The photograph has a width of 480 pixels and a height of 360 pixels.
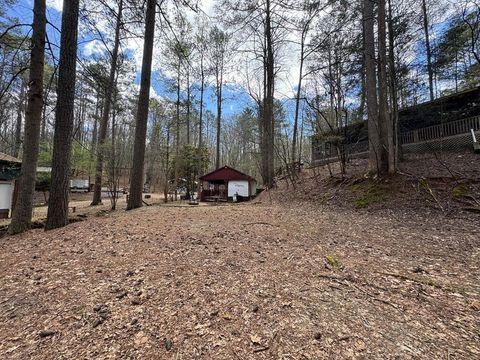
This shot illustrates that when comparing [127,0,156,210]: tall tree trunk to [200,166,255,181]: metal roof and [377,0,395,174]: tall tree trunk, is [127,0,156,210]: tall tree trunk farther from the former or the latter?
[200,166,255,181]: metal roof

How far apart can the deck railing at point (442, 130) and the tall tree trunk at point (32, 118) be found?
1605 cm

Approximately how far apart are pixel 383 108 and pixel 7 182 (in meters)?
16.0

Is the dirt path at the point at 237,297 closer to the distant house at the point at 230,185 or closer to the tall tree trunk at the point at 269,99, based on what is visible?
the tall tree trunk at the point at 269,99

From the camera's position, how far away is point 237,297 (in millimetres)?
2391

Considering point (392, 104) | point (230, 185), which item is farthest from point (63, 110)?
point (230, 185)

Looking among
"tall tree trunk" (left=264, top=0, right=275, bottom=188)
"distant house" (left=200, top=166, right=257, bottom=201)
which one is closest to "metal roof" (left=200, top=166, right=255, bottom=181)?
"distant house" (left=200, top=166, right=257, bottom=201)

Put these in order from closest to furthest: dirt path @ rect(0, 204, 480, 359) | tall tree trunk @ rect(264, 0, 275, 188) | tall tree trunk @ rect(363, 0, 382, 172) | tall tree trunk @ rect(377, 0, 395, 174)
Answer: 1. dirt path @ rect(0, 204, 480, 359)
2. tall tree trunk @ rect(377, 0, 395, 174)
3. tall tree trunk @ rect(363, 0, 382, 172)
4. tall tree trunk @ rect(264, 0, 275, 188)

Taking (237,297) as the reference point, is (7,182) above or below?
above

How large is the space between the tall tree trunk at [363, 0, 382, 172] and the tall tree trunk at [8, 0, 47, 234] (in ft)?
32.5

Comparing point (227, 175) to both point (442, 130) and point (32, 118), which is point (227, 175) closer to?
point (442, 130)

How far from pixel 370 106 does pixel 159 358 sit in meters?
9.93

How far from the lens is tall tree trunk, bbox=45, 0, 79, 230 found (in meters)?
5.28

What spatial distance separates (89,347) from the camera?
5.86 ft

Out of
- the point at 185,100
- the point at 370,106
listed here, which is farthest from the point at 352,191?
the point at 185,100
